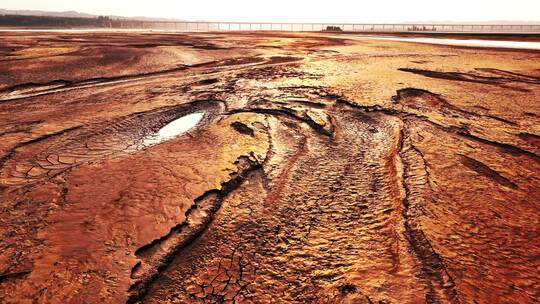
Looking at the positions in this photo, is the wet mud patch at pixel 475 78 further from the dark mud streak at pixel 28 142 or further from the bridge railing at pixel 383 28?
the bridge railing at pixel 383 28

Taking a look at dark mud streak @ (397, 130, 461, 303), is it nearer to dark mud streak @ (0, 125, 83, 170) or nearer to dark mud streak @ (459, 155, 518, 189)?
dark mud streak @ (459, 155, 518, 189)

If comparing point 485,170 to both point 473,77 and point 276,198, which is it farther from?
point 473,77

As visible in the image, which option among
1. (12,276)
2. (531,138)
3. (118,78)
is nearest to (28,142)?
(12,276)

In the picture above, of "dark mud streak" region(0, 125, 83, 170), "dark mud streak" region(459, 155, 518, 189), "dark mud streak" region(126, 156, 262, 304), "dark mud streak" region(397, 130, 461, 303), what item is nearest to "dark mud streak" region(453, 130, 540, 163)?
"dark mud streak" region(459, 155, 518, 189)

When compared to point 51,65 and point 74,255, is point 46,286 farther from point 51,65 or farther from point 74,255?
point 51,65

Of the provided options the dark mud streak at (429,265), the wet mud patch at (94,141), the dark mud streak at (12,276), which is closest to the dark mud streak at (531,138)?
the dark mud streak at (429,265)

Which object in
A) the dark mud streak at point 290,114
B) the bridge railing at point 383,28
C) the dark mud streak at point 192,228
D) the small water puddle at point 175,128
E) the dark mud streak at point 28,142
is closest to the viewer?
the dark mud streak at point 192,228
